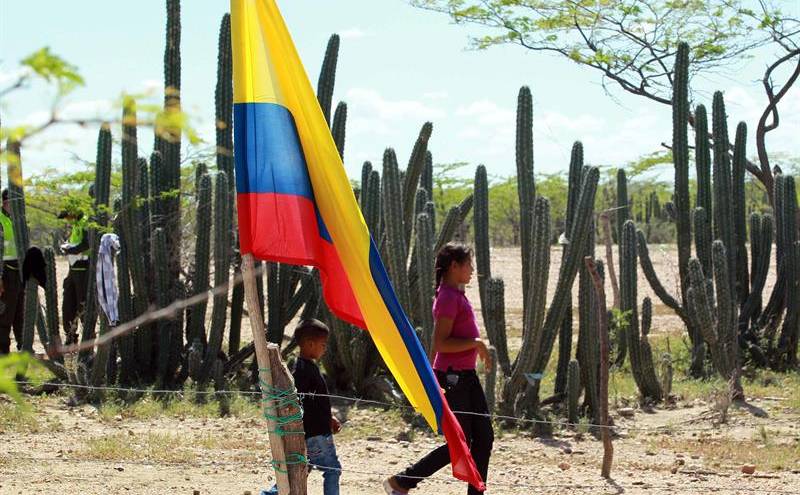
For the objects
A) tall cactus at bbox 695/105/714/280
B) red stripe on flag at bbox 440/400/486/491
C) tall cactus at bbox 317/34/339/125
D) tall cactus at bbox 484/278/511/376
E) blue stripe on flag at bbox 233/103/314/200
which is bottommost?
red stripe on flag at bbox 440/400/486/491

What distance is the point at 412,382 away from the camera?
15.1 ft

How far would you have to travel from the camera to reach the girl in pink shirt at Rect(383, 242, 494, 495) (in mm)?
5543

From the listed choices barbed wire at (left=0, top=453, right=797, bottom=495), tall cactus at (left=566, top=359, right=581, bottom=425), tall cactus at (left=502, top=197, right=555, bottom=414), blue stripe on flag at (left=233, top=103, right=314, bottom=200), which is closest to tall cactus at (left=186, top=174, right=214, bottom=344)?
tall cactus at (left=502, top=197, right=555, bottom=414)

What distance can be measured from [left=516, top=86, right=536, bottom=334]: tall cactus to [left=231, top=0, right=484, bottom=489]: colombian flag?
5271 millimetres

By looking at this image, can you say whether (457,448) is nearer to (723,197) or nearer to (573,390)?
(573,390)

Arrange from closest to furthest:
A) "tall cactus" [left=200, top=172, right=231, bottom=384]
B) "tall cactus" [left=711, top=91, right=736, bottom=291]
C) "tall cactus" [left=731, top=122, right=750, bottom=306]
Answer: "tall cactus" [left=200, top=172, right=231, bottom=384] → "tall cactus" [left=711, top=91, right=736, bottom=291] → "tall cactus" [left=731, top=122, right=750, bottom=306]

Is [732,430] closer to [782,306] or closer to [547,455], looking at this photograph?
[547,455]

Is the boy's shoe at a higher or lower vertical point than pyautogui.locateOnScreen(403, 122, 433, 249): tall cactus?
lower

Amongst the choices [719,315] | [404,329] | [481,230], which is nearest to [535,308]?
[481,230]

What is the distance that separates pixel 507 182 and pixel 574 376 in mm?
38458

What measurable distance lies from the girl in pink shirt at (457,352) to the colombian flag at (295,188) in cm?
96

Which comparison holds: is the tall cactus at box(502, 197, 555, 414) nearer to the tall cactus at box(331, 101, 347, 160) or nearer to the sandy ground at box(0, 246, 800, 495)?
the sandy ground at box(0, 246, 800, 495)

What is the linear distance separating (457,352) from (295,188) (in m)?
1.48

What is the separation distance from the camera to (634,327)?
10.7 m
